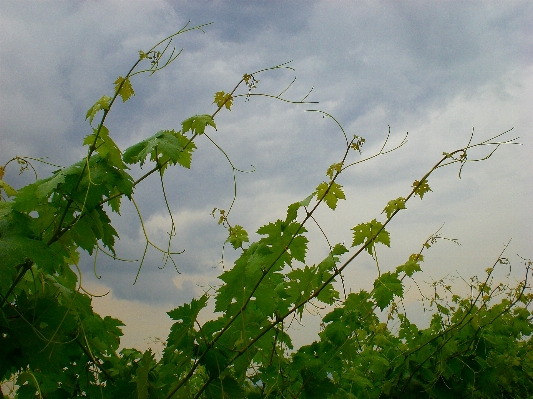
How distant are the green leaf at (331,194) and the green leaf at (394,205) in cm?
31

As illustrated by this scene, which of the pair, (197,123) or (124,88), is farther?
(197,123)

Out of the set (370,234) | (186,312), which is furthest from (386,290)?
(186,312)

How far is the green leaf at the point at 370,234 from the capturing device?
7.79 feet

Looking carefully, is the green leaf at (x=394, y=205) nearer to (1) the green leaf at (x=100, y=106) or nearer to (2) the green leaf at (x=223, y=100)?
(2) the green leaf at (x=223, y=100)

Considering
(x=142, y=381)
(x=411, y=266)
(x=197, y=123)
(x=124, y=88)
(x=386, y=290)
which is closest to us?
(x=142, y=381)

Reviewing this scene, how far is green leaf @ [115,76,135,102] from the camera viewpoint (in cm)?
206

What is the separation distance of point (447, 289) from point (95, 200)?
4.31 m

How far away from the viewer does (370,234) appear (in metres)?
2.41

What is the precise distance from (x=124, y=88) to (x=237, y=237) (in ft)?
4.04

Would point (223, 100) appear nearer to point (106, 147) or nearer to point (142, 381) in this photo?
point (106, 147)

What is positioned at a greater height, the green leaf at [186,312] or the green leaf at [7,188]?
the green leaf at [7,188]

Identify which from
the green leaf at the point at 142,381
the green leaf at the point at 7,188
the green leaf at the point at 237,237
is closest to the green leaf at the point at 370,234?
the green leaf at the point at 237,237

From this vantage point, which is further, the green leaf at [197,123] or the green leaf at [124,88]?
the green leaf at [197,123]

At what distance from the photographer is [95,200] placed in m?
1.92
